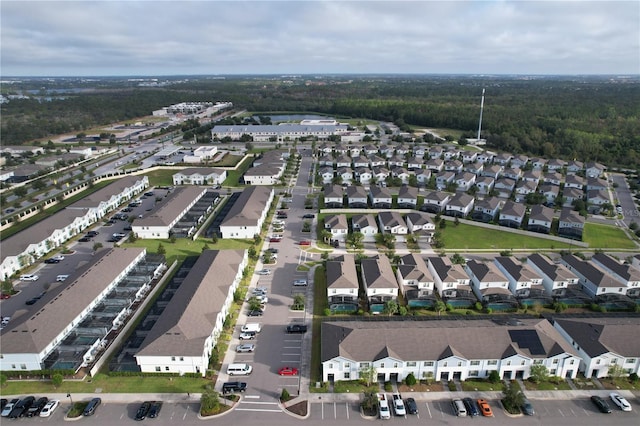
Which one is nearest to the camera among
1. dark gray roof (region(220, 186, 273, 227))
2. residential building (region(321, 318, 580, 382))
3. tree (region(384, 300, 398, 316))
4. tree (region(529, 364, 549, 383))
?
tree (region(529, 364, 549, 383))

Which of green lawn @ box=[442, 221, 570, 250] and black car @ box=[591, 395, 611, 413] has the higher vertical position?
green lawn @ box=[442, 221, 570, 250]

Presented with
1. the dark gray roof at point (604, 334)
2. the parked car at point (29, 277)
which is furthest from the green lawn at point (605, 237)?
the parked car at point (29, 277)

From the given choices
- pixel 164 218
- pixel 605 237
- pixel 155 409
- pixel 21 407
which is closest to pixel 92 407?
pixel 155 409

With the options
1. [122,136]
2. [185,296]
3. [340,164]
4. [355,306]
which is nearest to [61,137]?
[122,136]

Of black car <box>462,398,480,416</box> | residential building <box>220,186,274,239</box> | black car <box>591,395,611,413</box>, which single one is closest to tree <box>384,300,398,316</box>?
black car <box>462,398,480,416</box>

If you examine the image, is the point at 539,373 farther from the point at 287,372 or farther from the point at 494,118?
the point at 494,118

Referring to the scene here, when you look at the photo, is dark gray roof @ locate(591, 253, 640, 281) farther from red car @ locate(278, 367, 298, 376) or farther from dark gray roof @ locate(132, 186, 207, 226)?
dark gray roof @ locate(132, 186, 207, 226)

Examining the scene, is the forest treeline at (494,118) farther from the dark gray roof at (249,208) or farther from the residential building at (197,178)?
the dark gray roof at (249,208)
